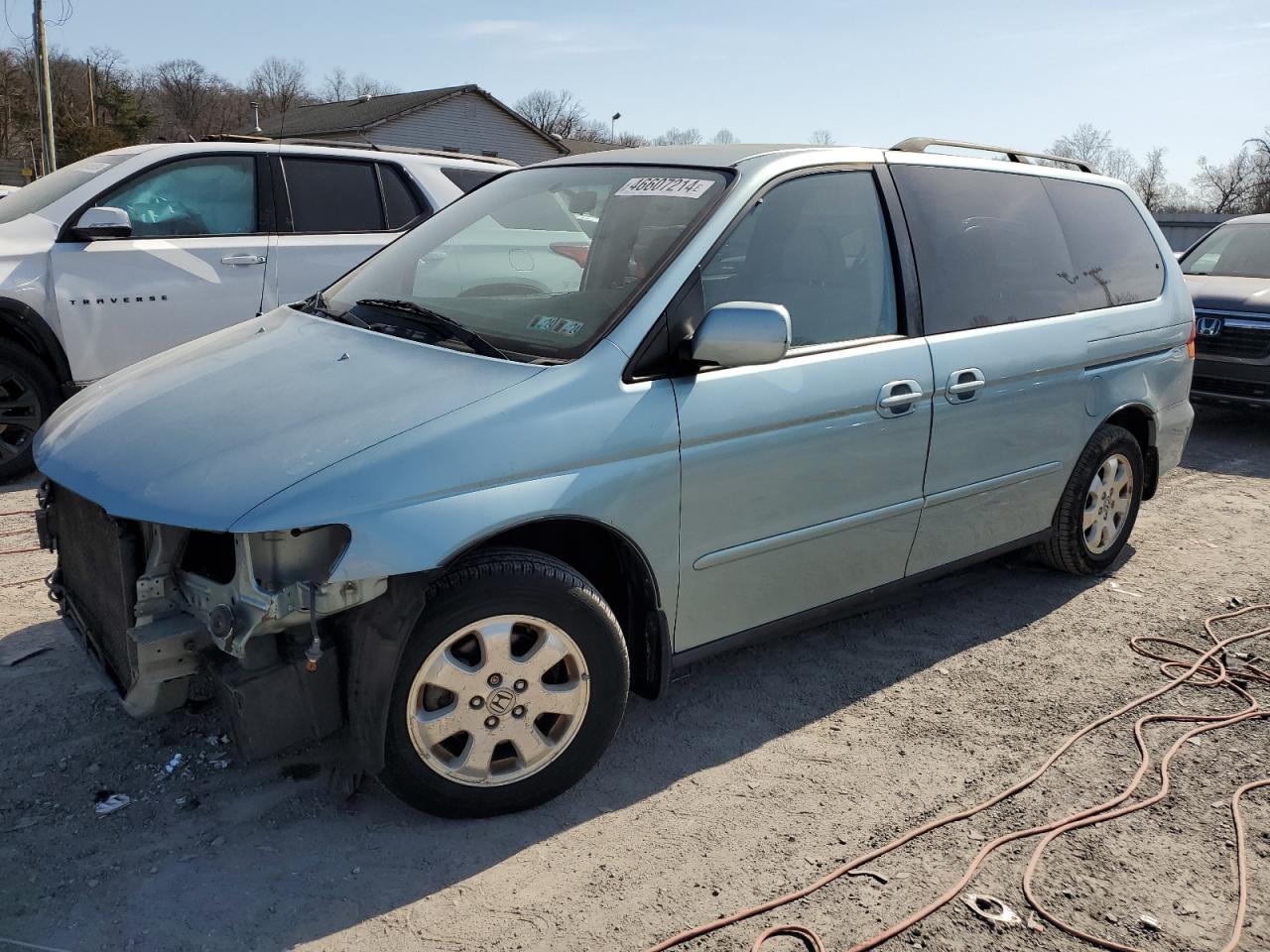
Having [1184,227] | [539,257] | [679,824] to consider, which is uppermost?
[539,257]

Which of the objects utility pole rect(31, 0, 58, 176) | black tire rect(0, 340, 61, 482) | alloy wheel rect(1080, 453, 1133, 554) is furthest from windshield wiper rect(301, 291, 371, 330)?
utility pole rect(31, 0, 58, 176)

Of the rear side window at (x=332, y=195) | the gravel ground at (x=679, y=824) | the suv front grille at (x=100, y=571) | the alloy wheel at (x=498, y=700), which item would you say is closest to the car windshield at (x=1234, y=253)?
the gravel ground at (x=679, y=824)

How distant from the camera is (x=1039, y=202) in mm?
4645

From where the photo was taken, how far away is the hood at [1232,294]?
28.2 ft

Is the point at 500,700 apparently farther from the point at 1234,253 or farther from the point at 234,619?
the point at 1234,253

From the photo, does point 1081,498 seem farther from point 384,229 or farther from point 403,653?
point 384,229

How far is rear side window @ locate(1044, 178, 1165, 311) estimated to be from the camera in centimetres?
470

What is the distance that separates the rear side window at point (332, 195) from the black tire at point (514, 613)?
16.0ft

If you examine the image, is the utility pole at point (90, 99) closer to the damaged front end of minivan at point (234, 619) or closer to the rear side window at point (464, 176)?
the rear side window at point (464, 176)

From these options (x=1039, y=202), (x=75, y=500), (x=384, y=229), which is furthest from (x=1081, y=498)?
(x=384, y=229)

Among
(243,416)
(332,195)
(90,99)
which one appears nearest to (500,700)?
(243,416)

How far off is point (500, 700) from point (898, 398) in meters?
1.76

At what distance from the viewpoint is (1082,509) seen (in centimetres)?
484

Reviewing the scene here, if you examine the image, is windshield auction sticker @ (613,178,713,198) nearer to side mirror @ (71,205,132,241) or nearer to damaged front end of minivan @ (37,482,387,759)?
damaged front end of minivan @ (37,482,387,759)
